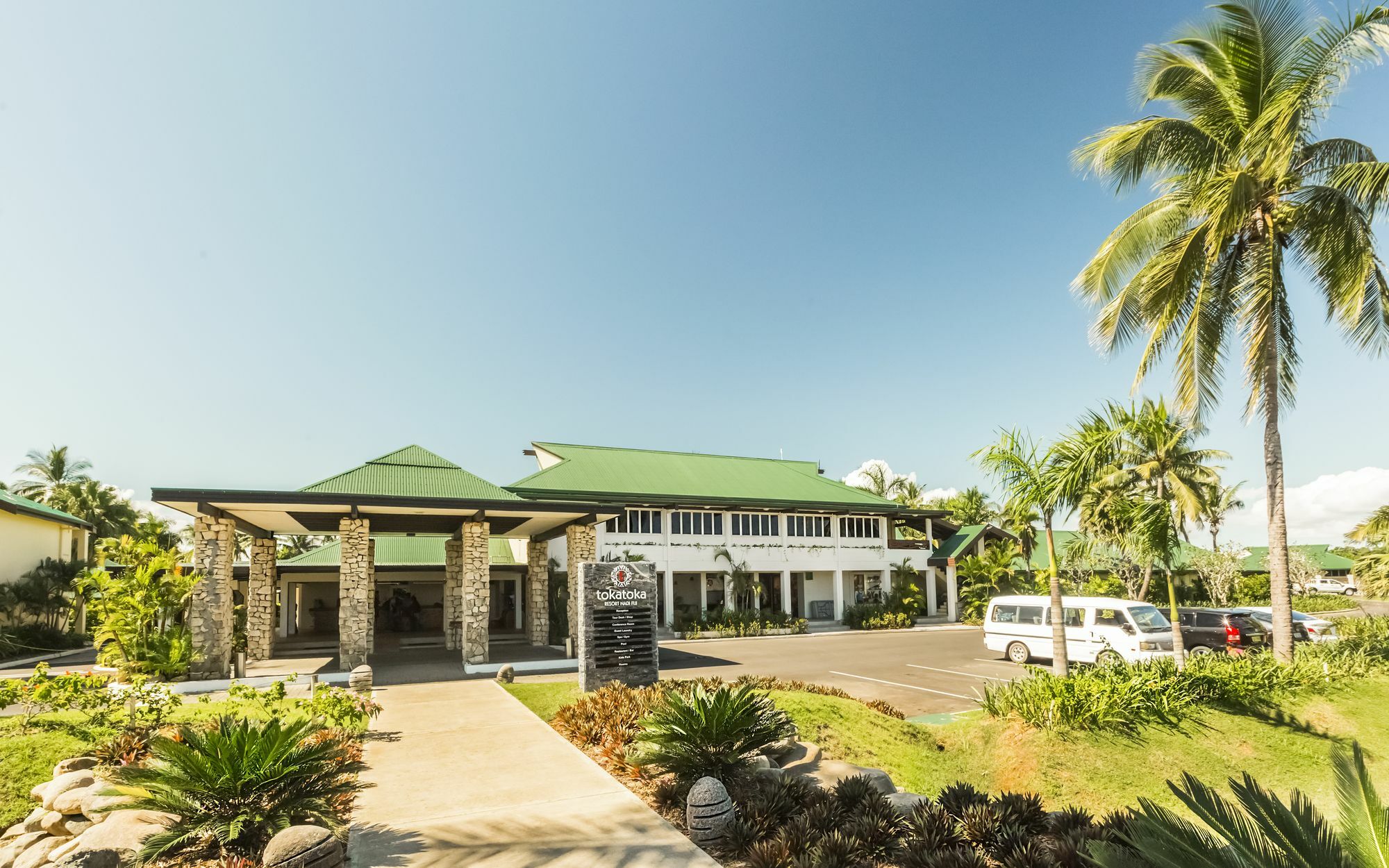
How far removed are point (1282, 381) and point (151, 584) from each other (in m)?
24.6

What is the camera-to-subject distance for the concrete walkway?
6.20 meters

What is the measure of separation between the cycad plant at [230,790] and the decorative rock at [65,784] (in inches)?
67.2

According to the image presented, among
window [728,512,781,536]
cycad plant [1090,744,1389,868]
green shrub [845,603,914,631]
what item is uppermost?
window [728,512,781,536]

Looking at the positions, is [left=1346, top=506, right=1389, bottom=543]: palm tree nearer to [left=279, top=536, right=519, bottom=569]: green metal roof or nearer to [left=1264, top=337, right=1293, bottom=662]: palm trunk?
[left=1264, top=337, right=1293, bottom=662]: palm trunk

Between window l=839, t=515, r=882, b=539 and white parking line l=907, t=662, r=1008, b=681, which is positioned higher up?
window l=839, t=515, r=882, b=539

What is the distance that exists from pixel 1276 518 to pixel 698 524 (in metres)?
23.4

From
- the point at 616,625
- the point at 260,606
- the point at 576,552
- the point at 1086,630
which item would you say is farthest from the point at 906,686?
the point at 260,606

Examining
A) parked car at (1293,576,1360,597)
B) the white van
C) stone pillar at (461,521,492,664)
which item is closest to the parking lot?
the white van

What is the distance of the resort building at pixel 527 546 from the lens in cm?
1836

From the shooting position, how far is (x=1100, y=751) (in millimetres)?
10266

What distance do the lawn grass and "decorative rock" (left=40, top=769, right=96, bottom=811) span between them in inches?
237

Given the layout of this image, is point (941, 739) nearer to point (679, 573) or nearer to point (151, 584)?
point (151, 584)

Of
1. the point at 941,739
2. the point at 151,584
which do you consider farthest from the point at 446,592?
the point at 941,739

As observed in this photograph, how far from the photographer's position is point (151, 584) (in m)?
16.8
